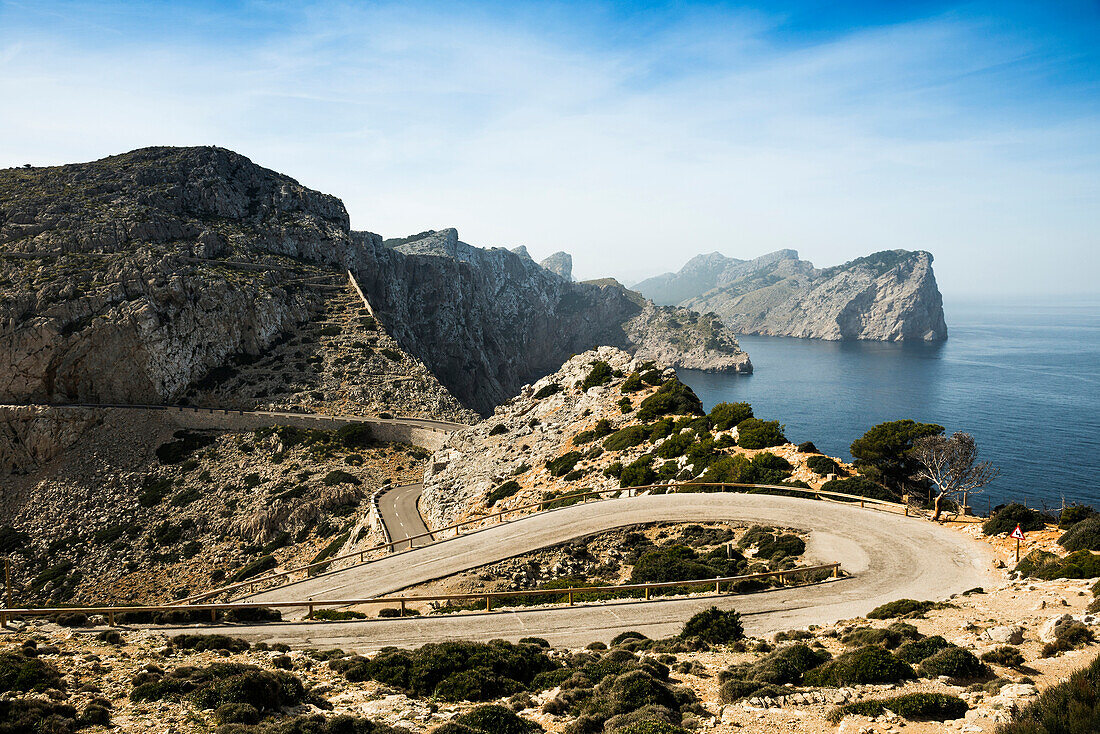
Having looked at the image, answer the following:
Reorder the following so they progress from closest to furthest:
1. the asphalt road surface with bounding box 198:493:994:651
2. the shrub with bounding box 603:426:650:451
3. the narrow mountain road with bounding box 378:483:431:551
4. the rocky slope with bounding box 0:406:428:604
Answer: the asphalt road surface with bounding box 198:493:994:651 → the narrow mountain road with bounding box 378:483:431:551 → the shrub with bounding box 603:426:650:451 → the rocky slope with bounding box 0:406:428:604

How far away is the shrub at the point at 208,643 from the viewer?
640 inches

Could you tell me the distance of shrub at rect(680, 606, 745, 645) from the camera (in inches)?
674

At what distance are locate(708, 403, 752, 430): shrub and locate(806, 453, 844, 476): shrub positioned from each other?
→ 7.31 metres

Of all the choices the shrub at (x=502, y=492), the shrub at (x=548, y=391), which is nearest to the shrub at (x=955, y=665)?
the shrub at (x=502, y=492)

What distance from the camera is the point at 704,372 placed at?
197 m

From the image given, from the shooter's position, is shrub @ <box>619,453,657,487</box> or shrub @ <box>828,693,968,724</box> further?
shrub @ <box>619,453,657,487</box>

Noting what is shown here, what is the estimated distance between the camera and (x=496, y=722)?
11367mm

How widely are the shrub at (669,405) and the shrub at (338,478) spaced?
2850cm

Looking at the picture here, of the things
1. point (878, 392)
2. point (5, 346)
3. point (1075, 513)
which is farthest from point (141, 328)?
point (878, 392)

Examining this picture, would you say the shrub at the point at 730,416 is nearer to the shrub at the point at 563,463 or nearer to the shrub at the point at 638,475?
the shrub at the point at 638,475

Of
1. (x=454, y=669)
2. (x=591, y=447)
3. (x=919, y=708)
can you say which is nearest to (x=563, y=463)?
(x=591, y=447)

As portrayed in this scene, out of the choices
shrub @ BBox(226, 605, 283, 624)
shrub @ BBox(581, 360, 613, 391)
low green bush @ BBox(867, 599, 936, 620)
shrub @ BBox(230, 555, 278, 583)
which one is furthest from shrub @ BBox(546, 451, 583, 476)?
low green bush @ BBox(867, 599, 936, 620)

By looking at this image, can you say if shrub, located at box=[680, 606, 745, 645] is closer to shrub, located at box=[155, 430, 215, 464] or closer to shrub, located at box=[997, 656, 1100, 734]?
shrub, located at box=[997, 656, 1100, 734]

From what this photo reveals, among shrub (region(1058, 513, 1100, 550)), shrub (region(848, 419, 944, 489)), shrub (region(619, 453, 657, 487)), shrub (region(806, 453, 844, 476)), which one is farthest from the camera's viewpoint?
shrub (region(619, 453, 657, 487))
